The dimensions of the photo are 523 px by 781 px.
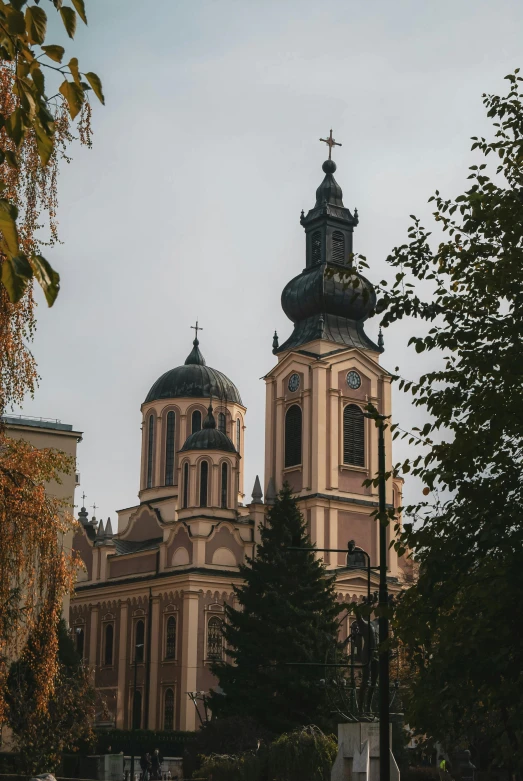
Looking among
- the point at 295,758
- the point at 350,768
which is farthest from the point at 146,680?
the point at 350,768

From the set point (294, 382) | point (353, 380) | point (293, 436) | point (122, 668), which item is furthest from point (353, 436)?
point (122, 668)

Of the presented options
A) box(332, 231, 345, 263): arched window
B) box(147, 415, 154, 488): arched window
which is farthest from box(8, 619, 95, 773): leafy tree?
box(147, 415, 154, 488): arched window

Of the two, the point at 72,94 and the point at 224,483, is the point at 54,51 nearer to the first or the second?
the point at 72,94

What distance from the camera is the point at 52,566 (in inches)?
543

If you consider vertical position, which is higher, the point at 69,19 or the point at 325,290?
the point at 325,290

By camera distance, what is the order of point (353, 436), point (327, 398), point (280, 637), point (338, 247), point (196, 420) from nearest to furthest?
1. point (280, 637)
2. point (327, 398)
3. point (353, 436)
4. point (338, 247)
5. point (196, 420)

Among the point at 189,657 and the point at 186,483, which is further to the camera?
the point at 186,483

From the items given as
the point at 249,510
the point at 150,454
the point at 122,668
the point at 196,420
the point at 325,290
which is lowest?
the point at 122,668

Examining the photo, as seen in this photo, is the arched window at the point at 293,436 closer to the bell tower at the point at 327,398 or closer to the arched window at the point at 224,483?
the bell tower at the point at 327,398

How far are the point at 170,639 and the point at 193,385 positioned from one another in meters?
19.4

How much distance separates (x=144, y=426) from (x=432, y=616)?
64.6 meters

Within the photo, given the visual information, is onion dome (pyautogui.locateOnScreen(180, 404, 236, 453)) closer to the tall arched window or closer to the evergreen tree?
the tall arched window

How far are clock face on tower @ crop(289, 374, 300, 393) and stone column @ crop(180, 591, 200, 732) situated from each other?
12.3 m

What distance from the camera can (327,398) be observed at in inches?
2530
